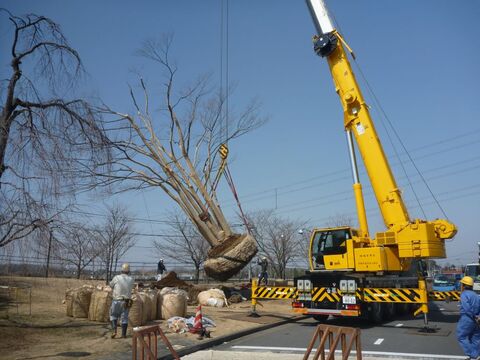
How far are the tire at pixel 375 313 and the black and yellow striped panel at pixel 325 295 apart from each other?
4.93ft

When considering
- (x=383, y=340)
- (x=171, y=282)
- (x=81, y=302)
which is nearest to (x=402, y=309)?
(x=383, y=340)

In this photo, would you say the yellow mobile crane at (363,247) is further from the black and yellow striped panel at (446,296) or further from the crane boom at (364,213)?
the black and yellow striped panel at (446,296)

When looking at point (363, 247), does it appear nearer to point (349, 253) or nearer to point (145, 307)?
point (349, 253)

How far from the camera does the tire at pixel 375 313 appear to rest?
1399 centimetres

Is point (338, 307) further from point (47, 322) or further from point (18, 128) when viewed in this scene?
point (18, 128)

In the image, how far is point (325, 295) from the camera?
13.4 m

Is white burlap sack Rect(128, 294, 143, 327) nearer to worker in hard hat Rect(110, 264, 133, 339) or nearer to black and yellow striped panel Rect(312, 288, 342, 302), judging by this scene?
worker in hard hat Rect(110, 264, 133, 339)

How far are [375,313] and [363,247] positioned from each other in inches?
83.1

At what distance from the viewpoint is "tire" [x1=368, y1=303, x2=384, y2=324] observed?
1399 centimetres

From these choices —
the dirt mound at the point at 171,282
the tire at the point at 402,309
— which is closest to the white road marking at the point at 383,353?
the tire at the point at 402,309

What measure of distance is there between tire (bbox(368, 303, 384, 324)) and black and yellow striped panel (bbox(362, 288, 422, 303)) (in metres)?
0.91

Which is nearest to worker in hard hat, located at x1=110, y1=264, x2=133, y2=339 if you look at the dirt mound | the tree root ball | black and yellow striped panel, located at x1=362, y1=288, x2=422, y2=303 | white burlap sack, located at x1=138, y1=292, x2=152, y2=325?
white burlap sack, located at x1=138, y1=292, x2=152, y2=325

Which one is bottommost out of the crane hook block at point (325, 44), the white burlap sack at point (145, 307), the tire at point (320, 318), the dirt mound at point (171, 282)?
the tire at point (320, 318)

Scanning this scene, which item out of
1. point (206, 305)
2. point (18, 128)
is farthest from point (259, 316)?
point (18, 128)
